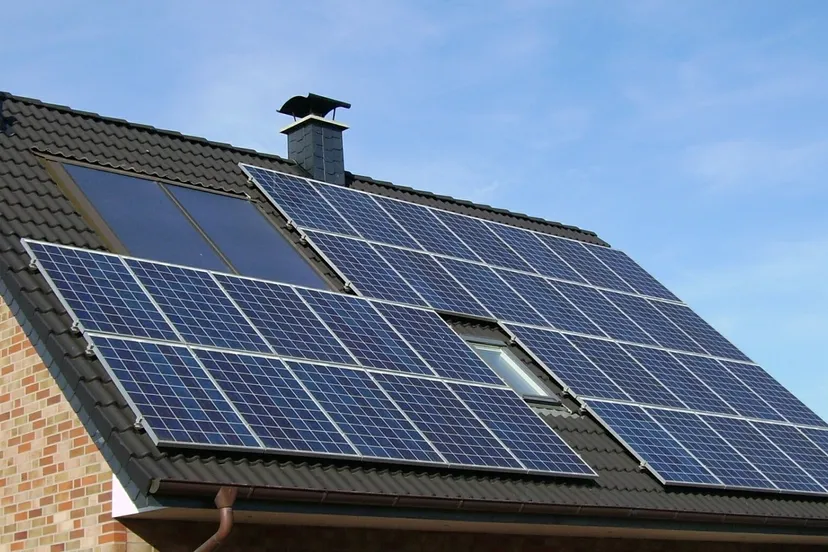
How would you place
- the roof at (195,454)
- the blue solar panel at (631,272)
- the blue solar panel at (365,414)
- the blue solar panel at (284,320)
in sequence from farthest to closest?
the blue solar panel at (631,272) → the blue solar panel at (284,320) → the blue solar panel at (365,414) → the roof at (195,454)

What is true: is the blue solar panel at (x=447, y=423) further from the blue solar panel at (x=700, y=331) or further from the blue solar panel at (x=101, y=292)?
the blue solar panel at (x=700, y=331)

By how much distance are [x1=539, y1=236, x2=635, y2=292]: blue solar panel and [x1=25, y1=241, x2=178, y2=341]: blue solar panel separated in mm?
9570

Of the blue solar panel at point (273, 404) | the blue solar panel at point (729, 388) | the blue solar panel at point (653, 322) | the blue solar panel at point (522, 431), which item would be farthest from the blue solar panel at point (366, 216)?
the blue solar panel at point (273, 404)

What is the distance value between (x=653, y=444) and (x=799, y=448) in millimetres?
3216

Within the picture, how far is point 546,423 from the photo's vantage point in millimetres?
14477

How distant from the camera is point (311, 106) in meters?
20.2

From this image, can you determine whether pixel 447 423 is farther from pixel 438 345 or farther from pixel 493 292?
pixel 493 292

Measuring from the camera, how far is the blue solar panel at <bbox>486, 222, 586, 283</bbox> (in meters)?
19.7

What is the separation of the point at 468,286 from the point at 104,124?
18.0 ft

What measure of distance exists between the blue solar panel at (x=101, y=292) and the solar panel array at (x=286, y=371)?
0.02 m

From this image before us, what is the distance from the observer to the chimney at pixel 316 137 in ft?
63.8

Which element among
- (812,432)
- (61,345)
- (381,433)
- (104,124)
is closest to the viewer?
(61,345)

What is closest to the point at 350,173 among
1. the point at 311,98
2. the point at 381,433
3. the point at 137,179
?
the point at 311,98

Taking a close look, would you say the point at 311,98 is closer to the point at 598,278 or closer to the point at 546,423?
the point at 598,278
